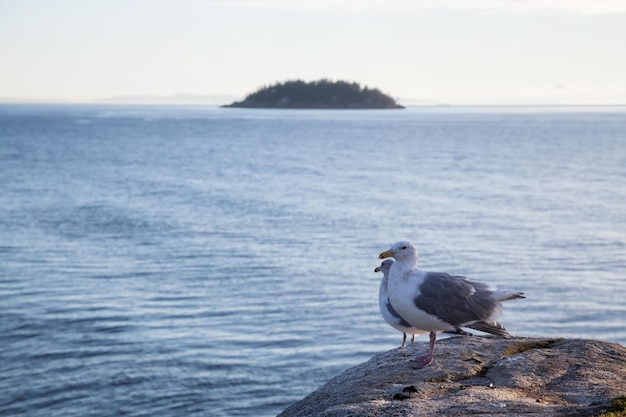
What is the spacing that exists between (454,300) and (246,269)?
27.9 m

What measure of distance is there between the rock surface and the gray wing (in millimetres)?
445

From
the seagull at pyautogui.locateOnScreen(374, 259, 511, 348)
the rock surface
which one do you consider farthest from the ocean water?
the rock surface

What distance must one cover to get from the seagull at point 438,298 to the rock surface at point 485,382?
13.5 inches

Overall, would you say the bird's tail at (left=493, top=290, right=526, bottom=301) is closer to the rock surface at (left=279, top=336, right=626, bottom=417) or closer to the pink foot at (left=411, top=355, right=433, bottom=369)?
the rock surface at (left=279, top=336, right=626, bottom=417)

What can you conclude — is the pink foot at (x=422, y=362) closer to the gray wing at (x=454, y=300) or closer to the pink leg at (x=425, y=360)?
the pink leg at (x=425, y=360)

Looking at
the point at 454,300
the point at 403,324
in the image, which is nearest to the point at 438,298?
the point at 454,300

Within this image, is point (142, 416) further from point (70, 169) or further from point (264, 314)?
point (70, 169)

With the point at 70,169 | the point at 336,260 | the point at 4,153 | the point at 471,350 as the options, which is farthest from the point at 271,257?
the point at 4,153

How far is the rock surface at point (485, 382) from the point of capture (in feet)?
23.9

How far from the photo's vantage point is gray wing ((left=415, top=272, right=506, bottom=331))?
9.15 m

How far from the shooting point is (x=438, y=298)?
9.14 metres

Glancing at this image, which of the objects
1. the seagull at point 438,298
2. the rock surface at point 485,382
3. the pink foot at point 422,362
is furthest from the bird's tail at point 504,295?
the pink foot at point 422,362

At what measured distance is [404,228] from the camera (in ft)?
155

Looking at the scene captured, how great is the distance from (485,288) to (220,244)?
34176 millimetres
